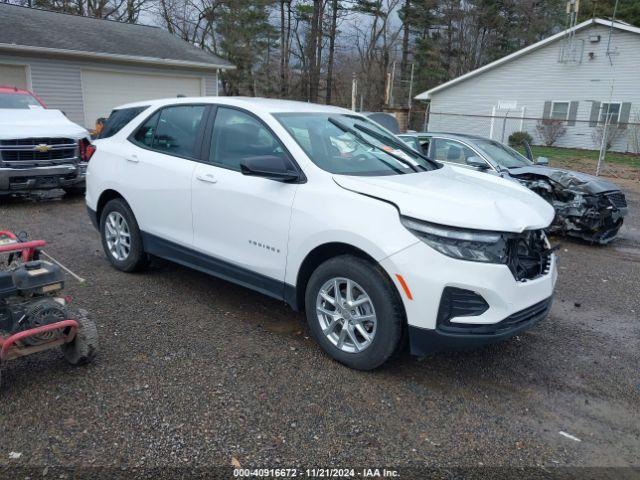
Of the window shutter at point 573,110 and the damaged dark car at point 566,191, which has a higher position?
the window shutter at point 573,110

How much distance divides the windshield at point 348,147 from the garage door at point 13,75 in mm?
14552

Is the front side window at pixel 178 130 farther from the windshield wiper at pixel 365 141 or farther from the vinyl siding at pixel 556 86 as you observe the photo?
the vinyl siding at pixel 556 86

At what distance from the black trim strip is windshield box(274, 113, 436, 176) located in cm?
98

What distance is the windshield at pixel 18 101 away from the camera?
9586 mm

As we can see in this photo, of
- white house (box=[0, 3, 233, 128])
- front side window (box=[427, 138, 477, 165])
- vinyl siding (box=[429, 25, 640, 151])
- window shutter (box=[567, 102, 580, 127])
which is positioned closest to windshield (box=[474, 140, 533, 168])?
front side window (box=[427, 138, 477, 165])

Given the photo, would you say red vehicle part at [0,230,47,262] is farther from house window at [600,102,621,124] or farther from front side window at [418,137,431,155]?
house window at [600,102,621,124]

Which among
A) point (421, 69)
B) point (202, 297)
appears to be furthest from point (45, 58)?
point (421, 69)

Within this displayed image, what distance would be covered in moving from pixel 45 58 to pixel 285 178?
1542cm

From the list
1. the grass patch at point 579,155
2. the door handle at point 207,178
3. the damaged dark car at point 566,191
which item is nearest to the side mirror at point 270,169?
the door handle at point 207,178

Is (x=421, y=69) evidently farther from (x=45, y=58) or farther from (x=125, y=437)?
(x=125, y=437)

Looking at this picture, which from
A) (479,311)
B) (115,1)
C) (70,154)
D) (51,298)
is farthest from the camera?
(115,1)

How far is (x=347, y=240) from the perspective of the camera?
338 centimetres

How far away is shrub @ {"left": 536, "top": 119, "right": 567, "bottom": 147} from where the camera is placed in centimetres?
2395

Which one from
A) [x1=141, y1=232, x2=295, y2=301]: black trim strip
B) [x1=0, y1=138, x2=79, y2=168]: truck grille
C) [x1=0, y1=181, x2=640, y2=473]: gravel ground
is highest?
[x1=0, y1=138, x2=79, y2=168]: truck grille
